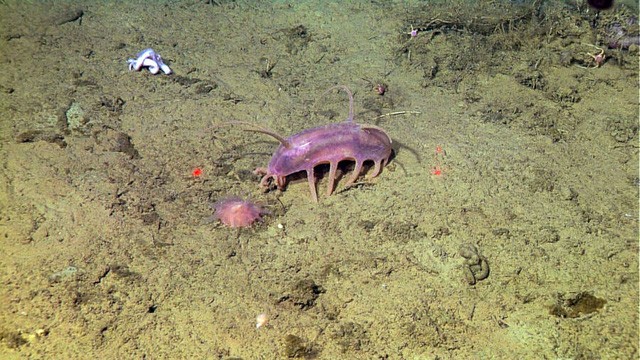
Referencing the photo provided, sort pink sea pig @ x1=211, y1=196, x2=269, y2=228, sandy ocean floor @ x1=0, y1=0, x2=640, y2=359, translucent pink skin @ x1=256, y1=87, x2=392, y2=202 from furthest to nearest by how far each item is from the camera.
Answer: translucent pink skin @ x1=256, y1=87, x2=392, y2=202 → pink sea pig @ x1=211, y1=196, x2=269, y2=228 → sandy ocean floor @ x1=0, y1=0, x2=640, y2=359

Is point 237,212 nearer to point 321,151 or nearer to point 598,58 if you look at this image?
point 321,151

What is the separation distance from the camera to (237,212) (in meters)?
3.48

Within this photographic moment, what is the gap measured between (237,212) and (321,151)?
0.79 metres

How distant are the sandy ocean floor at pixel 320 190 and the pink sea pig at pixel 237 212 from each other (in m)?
0.08

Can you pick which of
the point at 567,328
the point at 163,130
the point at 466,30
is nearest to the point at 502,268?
the point at 567,328

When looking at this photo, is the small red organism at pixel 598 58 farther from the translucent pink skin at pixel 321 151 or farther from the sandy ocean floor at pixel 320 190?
the translucent pink skin at pixel 321 151

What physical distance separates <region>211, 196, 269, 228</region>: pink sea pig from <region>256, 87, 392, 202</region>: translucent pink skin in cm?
25

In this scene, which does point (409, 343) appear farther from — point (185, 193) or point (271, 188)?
point (185, 193)

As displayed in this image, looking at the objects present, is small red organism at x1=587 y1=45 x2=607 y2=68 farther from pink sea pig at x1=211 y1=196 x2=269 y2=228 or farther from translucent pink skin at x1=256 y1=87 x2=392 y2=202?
pink sea pig at x1=211 y1=196 x2=269 y2=228

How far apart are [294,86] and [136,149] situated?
1.70 metres

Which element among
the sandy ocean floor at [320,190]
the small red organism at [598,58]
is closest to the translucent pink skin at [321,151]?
the sandy ocean floor at [320,190]

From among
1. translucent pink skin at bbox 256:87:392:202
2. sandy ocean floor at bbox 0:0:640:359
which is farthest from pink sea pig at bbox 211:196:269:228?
translucent pink skin at bbox 256:87:392:202

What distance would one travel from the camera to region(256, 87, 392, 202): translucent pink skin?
369cm

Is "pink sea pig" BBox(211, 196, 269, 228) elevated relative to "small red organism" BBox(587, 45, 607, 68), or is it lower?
lower
